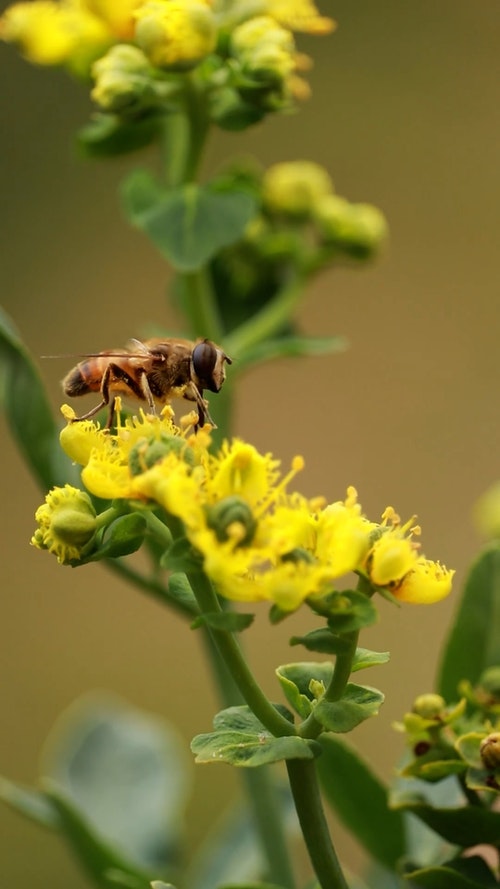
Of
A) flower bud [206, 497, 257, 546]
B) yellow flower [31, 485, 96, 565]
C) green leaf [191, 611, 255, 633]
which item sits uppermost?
yellow flower [31, 485, 96, 565]

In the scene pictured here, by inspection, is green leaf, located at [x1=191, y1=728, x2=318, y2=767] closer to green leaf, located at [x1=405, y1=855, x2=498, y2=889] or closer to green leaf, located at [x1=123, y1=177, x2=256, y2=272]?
green leaf, located at [x1=405, y1=855, x2=498, y2=889]

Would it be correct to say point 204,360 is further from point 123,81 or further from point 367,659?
point 367,659

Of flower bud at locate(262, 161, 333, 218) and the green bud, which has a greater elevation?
flower bud at locate(262, 161, 333, 218)

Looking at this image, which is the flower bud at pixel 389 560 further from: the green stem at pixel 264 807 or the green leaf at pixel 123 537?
the green stem at pixel 264 807

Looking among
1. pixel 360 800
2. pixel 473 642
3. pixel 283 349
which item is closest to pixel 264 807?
pixel 360 800

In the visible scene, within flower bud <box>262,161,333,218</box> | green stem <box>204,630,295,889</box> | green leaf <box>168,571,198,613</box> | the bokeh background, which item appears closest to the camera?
green leaf <box>168,571,198,613</box>

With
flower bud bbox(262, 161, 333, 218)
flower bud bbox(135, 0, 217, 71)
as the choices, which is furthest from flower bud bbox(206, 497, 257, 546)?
flower bud bbox(262, 161, 333, 218)

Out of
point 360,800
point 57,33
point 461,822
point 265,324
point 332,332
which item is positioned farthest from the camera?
point 332,332
